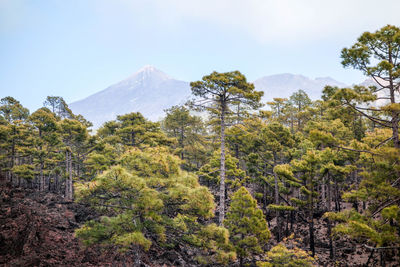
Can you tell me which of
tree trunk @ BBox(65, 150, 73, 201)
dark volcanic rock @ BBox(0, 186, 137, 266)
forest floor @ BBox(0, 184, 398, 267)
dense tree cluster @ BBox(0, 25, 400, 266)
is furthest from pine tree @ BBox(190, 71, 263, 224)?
tree trunk @ BBox(65, 150, 73, 201)

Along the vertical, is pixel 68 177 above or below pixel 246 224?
above

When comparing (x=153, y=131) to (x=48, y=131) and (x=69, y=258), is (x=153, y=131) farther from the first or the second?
(x=69, y=258)

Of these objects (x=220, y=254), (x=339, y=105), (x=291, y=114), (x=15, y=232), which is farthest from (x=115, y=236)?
(x=291, y=114)

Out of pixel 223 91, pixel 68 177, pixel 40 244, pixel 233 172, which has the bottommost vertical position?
pixel 40 244

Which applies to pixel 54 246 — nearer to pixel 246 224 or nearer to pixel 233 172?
pixel 246 224

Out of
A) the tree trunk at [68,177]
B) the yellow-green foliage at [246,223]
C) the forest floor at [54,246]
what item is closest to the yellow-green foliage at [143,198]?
the forest floor at [54,246]

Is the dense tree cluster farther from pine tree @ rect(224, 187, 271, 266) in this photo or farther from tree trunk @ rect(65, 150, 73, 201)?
tree trunk @ rect(65, 150, 73, 201)

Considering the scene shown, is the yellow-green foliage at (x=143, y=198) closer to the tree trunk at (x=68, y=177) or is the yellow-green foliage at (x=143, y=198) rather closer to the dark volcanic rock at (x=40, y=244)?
the dark volcanic rock at (x=40, y=244)

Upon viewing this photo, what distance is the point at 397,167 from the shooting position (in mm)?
8484

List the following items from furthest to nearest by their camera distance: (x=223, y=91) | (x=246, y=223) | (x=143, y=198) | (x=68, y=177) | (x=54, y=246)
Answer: (x=68, y=177) → (x=223, y=91) → (x=246, y=223) → (x=54, y=246) → (x=143, y=198)

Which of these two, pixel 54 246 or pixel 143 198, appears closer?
pixel 143 198

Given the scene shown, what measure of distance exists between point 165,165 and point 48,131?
69.9 ft

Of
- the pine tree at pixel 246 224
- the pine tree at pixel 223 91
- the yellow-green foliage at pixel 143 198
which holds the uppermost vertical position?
the pine tree at pixel 223 91

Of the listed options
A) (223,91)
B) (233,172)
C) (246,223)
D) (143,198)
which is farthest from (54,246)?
(233,172)
